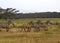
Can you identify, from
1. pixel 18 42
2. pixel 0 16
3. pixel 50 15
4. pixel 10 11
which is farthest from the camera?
pixel 50 15

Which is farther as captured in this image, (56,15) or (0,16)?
(56,15)

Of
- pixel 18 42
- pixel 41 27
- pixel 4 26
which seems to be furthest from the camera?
pixel 41 27

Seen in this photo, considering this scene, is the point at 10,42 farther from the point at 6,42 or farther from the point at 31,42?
the point at 31,42

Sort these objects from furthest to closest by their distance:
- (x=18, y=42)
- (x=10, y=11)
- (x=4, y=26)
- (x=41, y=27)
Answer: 1. (x=10, y=11)
2. (x=41, y=27)
3. (x=4, y=26)
4. (x=18, y=42)

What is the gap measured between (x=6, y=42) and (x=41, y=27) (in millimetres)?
15070

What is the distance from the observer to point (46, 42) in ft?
53.3

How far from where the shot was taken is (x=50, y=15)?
76.6 meters

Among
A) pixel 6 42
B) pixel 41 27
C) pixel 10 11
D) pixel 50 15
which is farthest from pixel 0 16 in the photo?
pixel 6 42

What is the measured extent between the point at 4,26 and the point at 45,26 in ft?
16.2

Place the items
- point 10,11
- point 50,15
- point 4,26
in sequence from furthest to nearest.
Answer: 1. point 50,15
2. point 10,11
3. point 4,26

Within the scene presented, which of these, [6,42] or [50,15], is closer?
[6,42]

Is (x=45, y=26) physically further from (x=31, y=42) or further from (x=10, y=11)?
(x=10, y=11)

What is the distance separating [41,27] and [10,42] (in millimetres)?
15007

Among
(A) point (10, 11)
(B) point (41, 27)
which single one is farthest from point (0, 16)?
(B) point (41, 27)
